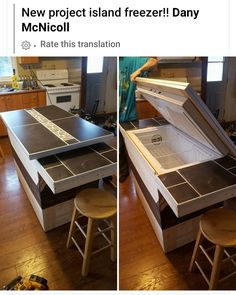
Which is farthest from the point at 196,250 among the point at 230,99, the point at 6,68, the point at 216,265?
the point at 6,68

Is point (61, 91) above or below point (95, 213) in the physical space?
above

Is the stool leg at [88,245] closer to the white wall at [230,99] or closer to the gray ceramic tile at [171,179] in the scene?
the gray ceramic tile at [171,179]

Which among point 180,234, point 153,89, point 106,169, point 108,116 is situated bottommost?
point 180,234

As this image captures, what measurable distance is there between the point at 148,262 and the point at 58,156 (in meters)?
0.72

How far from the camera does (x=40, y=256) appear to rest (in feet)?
4.16

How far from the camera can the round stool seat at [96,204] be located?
104 centimetres

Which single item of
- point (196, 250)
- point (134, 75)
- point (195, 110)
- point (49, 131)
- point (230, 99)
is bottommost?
point (196, 250)

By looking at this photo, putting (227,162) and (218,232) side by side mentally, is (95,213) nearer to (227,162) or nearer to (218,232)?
(218,232)

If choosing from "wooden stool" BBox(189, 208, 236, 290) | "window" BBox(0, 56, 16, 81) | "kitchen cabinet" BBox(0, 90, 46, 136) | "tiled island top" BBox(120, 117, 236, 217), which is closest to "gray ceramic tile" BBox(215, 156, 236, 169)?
"tiled island top" BBox(120, 117, 236, 217)

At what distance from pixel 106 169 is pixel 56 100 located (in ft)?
5.56
